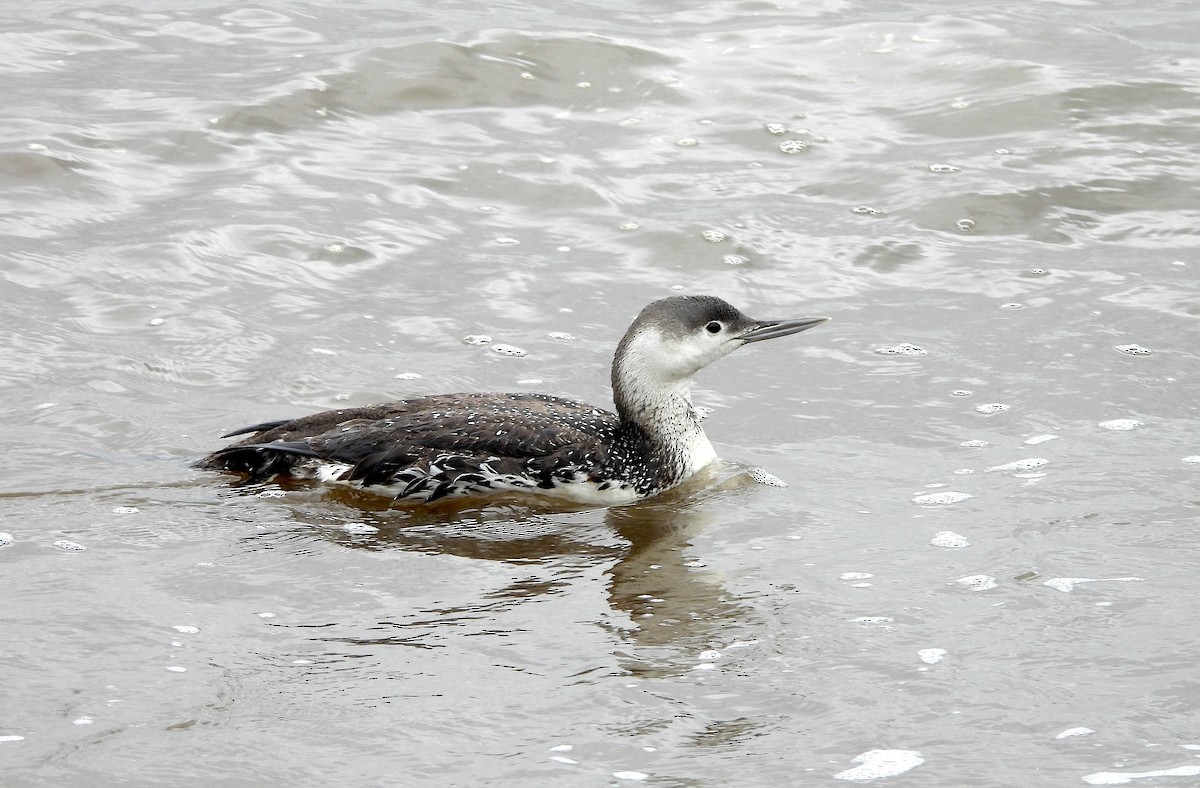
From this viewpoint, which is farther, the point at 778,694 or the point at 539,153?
the point at 539,153

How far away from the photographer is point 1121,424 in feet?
23.7

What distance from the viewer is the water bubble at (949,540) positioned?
19.8 feet

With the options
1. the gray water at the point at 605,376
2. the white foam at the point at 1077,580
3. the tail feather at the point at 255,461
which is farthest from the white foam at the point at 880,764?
the tail feather at the point at 255,461

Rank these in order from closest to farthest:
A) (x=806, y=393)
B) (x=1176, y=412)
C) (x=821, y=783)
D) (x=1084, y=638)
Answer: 1. (x=821, y=783)
2. (x=1084, y=638)
3. (x=1176, y=412)
4. (x=806, y=393)

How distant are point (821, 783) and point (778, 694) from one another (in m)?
0.56

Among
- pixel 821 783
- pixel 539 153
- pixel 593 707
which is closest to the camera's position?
pixel 821 783

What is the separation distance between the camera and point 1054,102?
1162 cm

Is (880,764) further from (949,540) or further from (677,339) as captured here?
(677,339)

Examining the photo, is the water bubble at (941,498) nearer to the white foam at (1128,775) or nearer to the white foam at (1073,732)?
the white foam at (1073,732)

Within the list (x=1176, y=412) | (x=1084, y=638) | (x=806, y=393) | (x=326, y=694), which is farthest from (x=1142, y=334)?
(x=326, y=694)

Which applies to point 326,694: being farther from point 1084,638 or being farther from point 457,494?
point 1084,638

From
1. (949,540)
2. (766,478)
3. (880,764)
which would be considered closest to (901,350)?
(766,478)

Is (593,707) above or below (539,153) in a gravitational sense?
below

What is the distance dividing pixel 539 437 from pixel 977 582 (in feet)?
6.80
